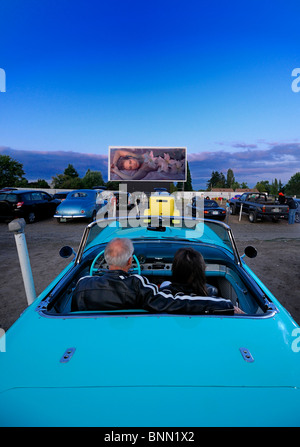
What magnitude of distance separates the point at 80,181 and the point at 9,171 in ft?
71.6

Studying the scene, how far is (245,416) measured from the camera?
3.85 ft

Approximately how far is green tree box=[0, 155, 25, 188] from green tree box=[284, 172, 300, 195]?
93.1 metres

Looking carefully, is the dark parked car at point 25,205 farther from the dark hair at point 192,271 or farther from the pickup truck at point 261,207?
the dark hair at point 192,271

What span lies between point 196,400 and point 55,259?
675cm

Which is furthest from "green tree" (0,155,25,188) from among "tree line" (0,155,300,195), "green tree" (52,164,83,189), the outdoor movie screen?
the outdoor movie screen

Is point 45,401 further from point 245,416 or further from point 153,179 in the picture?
point 153,179

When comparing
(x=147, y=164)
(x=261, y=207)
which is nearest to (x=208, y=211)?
(x=261, y=207)

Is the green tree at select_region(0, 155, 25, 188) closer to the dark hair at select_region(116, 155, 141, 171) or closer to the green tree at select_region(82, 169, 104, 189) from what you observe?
the green tree at select_region(82, 169, 104, 189)

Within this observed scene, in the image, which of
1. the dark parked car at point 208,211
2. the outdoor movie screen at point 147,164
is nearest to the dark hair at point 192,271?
the dark parked car at point 208,211

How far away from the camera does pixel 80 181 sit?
79.9 m

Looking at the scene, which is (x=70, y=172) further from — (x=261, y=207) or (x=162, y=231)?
(x=162, y=231)

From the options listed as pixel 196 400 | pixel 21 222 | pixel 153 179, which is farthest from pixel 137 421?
pixel 153 179

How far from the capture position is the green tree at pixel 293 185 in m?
106
